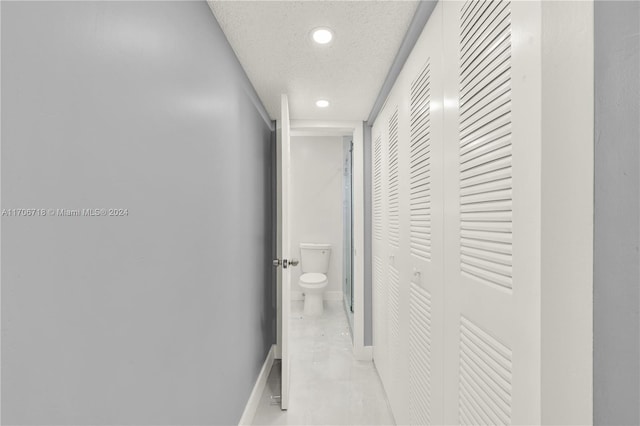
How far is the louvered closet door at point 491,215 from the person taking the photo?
62cm

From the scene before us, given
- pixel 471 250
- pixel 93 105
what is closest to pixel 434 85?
pixel 471 250

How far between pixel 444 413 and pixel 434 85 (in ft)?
4.03

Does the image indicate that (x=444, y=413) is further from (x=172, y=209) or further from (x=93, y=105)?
(x=93, y=105)

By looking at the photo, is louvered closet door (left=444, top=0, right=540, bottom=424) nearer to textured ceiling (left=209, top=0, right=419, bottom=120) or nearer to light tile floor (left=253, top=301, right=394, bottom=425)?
textured ceiling (left=209, top=0, right=419, bottom=120)

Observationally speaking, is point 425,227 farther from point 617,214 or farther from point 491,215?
point 617,214

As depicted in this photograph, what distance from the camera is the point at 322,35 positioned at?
1.40 meters

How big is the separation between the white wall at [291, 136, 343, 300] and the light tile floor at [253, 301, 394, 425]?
1445 millimetres

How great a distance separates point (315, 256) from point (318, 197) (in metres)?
0.89

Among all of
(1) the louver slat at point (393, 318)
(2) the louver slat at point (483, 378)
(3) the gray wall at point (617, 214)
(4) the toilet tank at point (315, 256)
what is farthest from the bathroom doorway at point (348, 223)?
(3) the gray wall at point (617, 214)

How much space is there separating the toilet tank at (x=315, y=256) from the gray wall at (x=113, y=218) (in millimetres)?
2825

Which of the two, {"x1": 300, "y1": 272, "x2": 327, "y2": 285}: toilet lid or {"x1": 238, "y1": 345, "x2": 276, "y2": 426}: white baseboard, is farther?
{"x1": 300, "y1": 272, "x2": 327, "y2": 285}: toilet lid

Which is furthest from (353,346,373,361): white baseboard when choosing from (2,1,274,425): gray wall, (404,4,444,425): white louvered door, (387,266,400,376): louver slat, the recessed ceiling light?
the recessed ceiling light

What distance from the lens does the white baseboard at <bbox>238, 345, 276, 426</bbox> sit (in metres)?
1.75

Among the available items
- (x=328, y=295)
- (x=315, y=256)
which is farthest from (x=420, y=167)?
(x=328, y=295)
